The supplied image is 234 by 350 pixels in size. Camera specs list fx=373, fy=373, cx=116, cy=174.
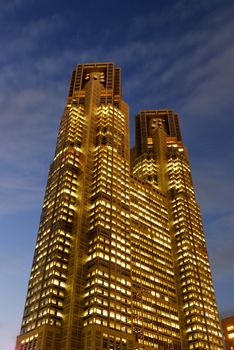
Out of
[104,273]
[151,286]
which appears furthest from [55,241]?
[151,286]

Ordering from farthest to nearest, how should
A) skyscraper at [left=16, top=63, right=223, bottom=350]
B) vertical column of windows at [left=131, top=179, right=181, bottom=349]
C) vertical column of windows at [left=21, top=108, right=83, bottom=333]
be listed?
vertical column of windows at [left=131, top=179, right=181, bottom=349] → vertical column of windows at [left=21, top=108, right=83, bottom=333] → skyscraper at [left=16, top=63, right=223, bottom=350]

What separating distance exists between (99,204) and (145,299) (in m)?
45.9

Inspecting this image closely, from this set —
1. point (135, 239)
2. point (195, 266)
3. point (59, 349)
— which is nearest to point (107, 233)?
point (135, 239)

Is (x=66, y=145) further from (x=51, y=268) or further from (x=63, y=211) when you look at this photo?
(x=51, y=268)

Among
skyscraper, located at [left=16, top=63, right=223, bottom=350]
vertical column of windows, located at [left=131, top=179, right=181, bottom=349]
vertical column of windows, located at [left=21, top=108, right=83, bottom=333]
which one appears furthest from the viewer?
vertical column of windows, located at [left=131, top=179, right=181, bottom=349]

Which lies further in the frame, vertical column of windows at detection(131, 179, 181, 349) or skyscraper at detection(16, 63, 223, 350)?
vertical column of windows at detection(131, 179, 181, 349)

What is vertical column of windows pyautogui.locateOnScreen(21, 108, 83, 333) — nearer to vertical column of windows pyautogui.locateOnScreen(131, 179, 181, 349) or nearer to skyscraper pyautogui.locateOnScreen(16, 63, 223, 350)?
skyscraper pyautogui.locateOnScreen(16, 63, 223, 350)

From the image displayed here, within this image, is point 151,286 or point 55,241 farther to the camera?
point 151,286

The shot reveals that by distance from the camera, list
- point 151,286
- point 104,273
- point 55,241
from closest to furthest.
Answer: point 104,273
point 55,241
point 151,286

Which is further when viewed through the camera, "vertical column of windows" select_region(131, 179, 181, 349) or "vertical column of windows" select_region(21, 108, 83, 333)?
"vertical column of windows" select_region(131, 179, 181, 349)

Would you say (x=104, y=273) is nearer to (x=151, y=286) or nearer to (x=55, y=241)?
(x=55, y=241)

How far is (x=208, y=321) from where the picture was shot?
178375 mm

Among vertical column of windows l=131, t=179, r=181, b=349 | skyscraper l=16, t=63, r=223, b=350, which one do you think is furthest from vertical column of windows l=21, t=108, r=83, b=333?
vertical column of windows l=131, t=179, r=181, b=349

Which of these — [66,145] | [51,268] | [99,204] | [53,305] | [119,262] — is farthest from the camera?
[66,145]
